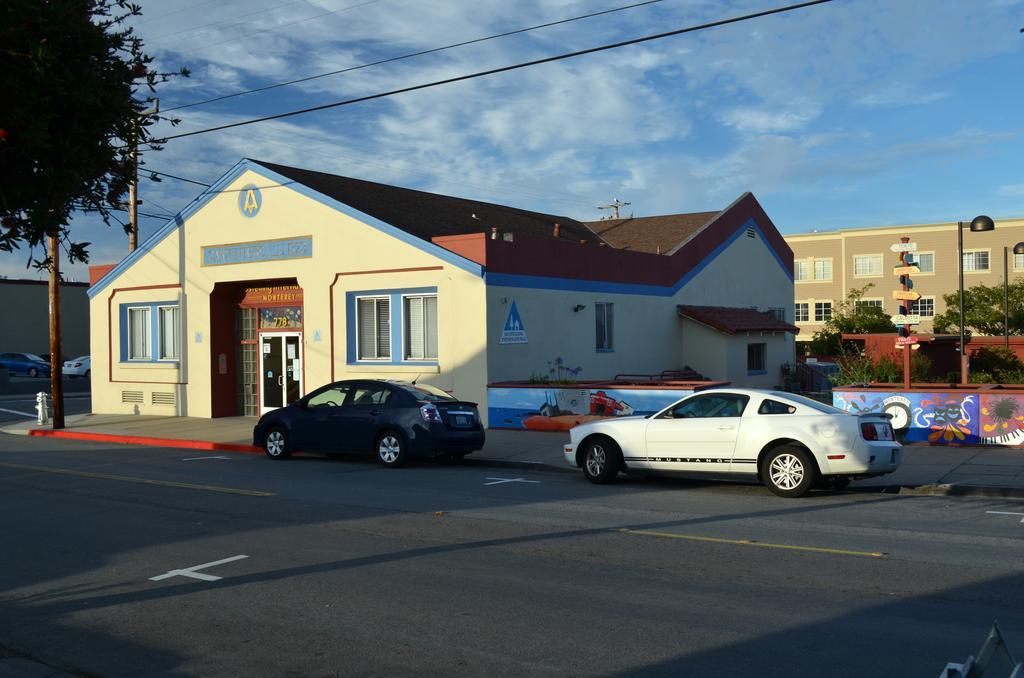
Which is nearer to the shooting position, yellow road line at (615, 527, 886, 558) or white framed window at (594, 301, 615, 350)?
yellow road line at (615, 527, 886, 558)

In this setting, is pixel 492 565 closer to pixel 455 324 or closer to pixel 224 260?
pixel 455 324

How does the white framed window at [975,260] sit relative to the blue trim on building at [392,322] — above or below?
above

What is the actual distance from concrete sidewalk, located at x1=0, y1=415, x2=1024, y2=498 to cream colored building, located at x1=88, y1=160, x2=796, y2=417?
5.48 feet

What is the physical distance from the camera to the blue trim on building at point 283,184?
2312cm

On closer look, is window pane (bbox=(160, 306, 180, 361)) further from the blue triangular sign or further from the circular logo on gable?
the blue triangular sign

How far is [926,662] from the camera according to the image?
20.1ft

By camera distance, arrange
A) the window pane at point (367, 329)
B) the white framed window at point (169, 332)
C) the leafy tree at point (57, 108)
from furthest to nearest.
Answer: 1. the white framed window at point (169, 332)
2. the window pane at point (367, 329)
3. the leafy tree at point (57, 108)

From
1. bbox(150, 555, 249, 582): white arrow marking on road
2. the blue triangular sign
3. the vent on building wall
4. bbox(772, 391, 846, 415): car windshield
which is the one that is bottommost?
bbox(150, 555, 249, 582): white arrow marking on road

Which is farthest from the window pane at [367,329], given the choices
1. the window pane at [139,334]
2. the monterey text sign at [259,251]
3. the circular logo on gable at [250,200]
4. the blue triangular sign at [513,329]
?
the window pane at [139,334]

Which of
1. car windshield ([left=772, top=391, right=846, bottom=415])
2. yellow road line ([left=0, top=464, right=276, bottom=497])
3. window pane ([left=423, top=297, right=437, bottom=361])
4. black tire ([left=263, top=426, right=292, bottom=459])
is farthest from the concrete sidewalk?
yellow road line ([left=0, top=464, right=276, bottom=497])

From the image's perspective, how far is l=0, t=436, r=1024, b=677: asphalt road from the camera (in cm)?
651

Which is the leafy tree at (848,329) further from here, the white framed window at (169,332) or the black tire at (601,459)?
the black tire at (601,459)

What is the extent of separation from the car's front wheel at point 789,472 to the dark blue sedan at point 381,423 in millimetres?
5909

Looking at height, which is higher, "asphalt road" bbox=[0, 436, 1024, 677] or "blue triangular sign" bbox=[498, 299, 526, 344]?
"blue triangular sign" bbox=[498, 299, 526, 344]
